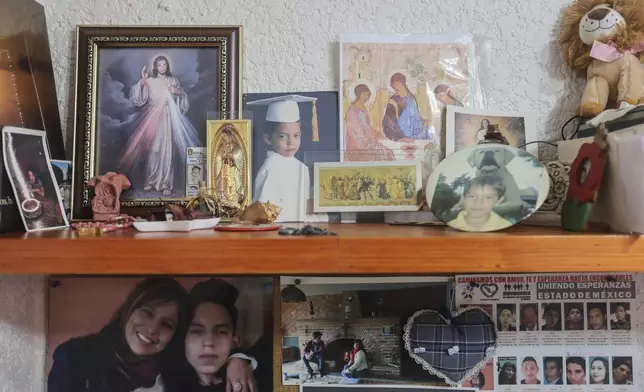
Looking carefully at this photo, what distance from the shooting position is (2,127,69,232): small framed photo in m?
0.70

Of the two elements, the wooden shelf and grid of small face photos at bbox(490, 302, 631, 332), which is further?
grid of small face photos at bbox(490, 302, 631, 332)

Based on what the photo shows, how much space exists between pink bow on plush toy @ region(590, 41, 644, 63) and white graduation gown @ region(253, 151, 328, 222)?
0.52m

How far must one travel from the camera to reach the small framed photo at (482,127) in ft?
2.76

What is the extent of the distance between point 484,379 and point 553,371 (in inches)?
4.9

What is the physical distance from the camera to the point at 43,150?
76 cm

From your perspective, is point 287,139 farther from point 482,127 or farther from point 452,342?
point 452,342

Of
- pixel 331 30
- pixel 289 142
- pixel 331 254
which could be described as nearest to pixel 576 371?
pixel 331 254

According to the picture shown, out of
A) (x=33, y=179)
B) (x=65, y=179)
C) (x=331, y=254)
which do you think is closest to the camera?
(x=331, y=254)

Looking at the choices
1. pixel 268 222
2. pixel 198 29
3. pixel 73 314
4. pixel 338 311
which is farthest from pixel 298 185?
pixel 73 314

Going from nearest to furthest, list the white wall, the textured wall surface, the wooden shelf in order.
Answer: the wooden shelf < the textured wall surface < the white wall

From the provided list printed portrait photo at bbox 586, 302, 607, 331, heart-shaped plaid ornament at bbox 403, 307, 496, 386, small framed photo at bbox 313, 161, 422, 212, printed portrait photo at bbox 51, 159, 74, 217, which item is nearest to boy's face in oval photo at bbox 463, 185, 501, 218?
small framed photo at bbox 313, 161, 422, 212

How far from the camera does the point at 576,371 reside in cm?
84

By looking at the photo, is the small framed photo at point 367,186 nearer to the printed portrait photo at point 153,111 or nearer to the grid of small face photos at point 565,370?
the printed portrait photo at point 153,111

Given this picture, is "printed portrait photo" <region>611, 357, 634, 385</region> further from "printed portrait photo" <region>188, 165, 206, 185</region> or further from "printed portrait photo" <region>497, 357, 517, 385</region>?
"printed portrait photo" <region>188, 165, 206, 185</region>
